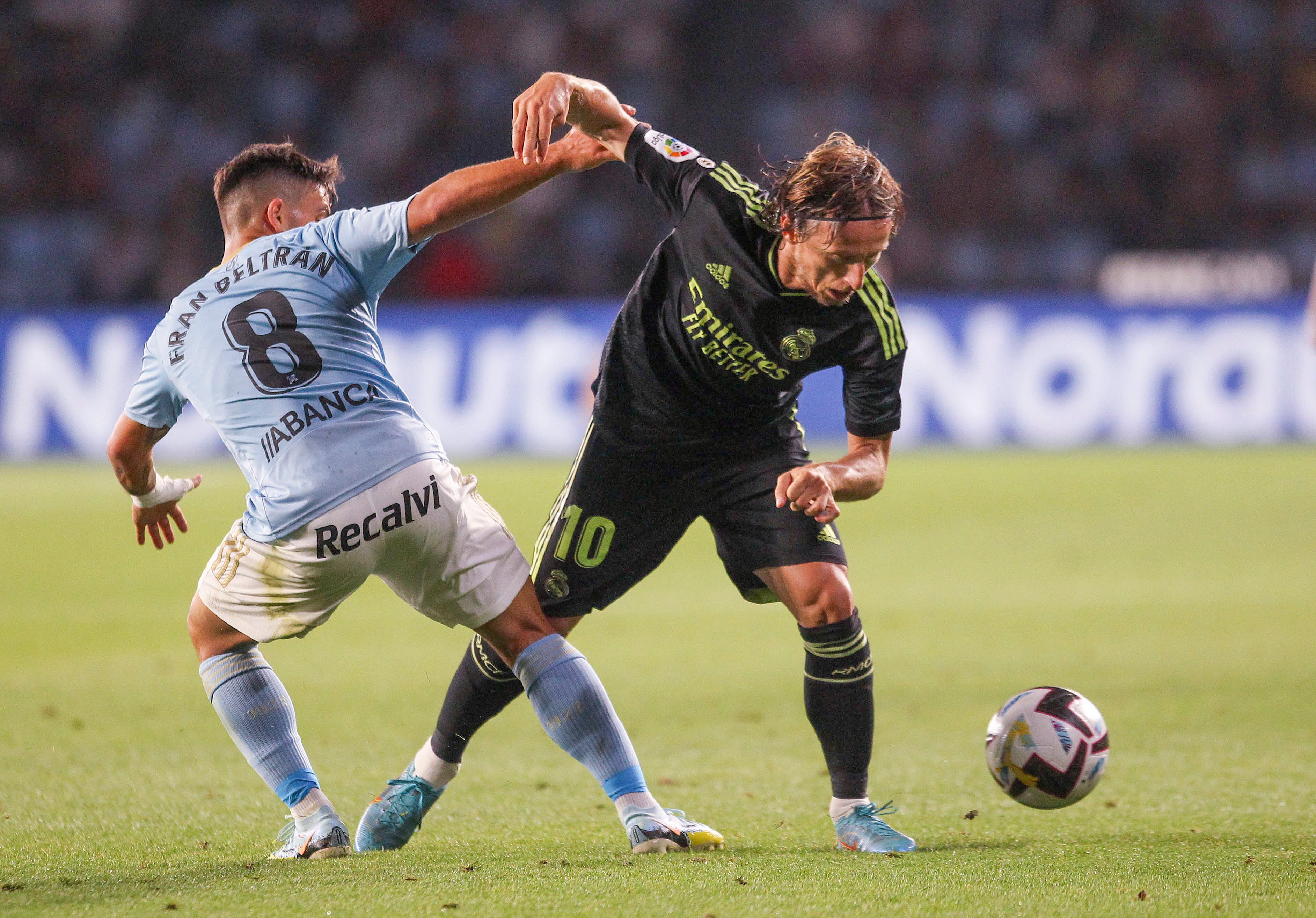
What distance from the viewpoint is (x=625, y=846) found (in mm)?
3982

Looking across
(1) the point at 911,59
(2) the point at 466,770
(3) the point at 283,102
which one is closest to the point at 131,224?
(3) the point at 283,102

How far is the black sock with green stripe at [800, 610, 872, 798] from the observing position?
4.09 metres

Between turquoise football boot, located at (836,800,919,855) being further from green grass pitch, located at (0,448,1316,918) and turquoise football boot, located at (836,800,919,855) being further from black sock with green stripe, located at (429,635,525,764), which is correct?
black sock with green stripe, located at (429,635,525,764)

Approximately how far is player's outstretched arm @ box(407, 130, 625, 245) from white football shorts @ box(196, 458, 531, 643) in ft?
2.00

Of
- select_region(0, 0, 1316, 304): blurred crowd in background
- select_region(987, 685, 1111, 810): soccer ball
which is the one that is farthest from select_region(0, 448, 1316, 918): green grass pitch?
select_region(0, 0, 1316, 304): blurred crowd in background

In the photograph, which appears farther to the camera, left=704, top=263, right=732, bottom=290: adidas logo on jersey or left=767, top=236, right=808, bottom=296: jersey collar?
left=704, top=263, right=732, bottom=290: adidas logo on jersey

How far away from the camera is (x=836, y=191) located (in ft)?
12.4

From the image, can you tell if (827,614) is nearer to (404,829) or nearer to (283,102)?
(404,829)

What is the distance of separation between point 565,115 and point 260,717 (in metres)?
1.79

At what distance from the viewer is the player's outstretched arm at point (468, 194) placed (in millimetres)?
3717

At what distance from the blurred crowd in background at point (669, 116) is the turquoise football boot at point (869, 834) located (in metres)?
13.8

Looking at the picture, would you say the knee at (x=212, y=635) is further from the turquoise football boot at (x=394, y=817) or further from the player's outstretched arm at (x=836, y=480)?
the player's outstretched arm at (x=836, y=480)

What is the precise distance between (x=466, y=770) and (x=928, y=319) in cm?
1091

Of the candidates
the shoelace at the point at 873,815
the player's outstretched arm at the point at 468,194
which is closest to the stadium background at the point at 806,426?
the shoelace at the point at 873,815
